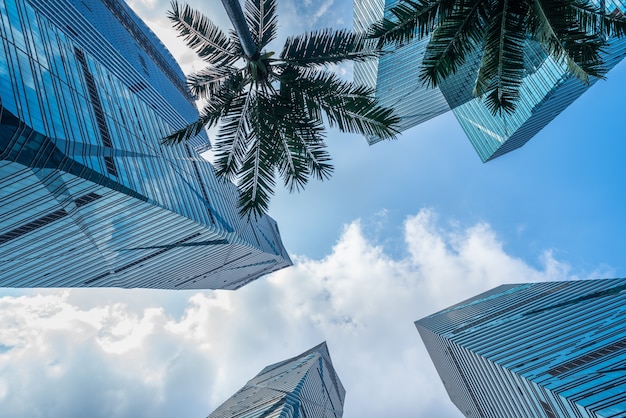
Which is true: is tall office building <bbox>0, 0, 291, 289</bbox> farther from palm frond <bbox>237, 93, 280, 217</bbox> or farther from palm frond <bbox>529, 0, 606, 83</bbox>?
palm frond <bbox>529, 0, 606, 83</bbox>

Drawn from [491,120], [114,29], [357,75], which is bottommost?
[491,120]

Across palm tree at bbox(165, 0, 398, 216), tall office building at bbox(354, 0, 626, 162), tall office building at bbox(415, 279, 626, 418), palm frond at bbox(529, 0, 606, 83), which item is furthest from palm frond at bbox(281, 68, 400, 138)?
tall office building at bbox(354, 0, 626, 162)

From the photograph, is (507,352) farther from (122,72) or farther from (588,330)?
(122,72)

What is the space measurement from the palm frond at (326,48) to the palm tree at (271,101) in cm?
2

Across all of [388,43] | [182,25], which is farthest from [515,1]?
[182,25]

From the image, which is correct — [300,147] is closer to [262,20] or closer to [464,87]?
[262,20]

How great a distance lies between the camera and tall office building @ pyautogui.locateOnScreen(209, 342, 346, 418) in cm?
8031

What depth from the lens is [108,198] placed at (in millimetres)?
38312

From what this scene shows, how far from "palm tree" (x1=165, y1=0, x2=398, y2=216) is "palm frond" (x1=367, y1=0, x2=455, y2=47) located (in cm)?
72

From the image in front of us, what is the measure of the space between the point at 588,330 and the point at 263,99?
65.6 m

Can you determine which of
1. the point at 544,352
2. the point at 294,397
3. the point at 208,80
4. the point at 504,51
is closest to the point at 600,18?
the point at 504,51

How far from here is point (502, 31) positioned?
7.60 metres

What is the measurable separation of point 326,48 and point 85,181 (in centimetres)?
3352

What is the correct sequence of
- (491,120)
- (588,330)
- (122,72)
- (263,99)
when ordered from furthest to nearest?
(491,120)
(122,72)
(588,330)
(263,99)
